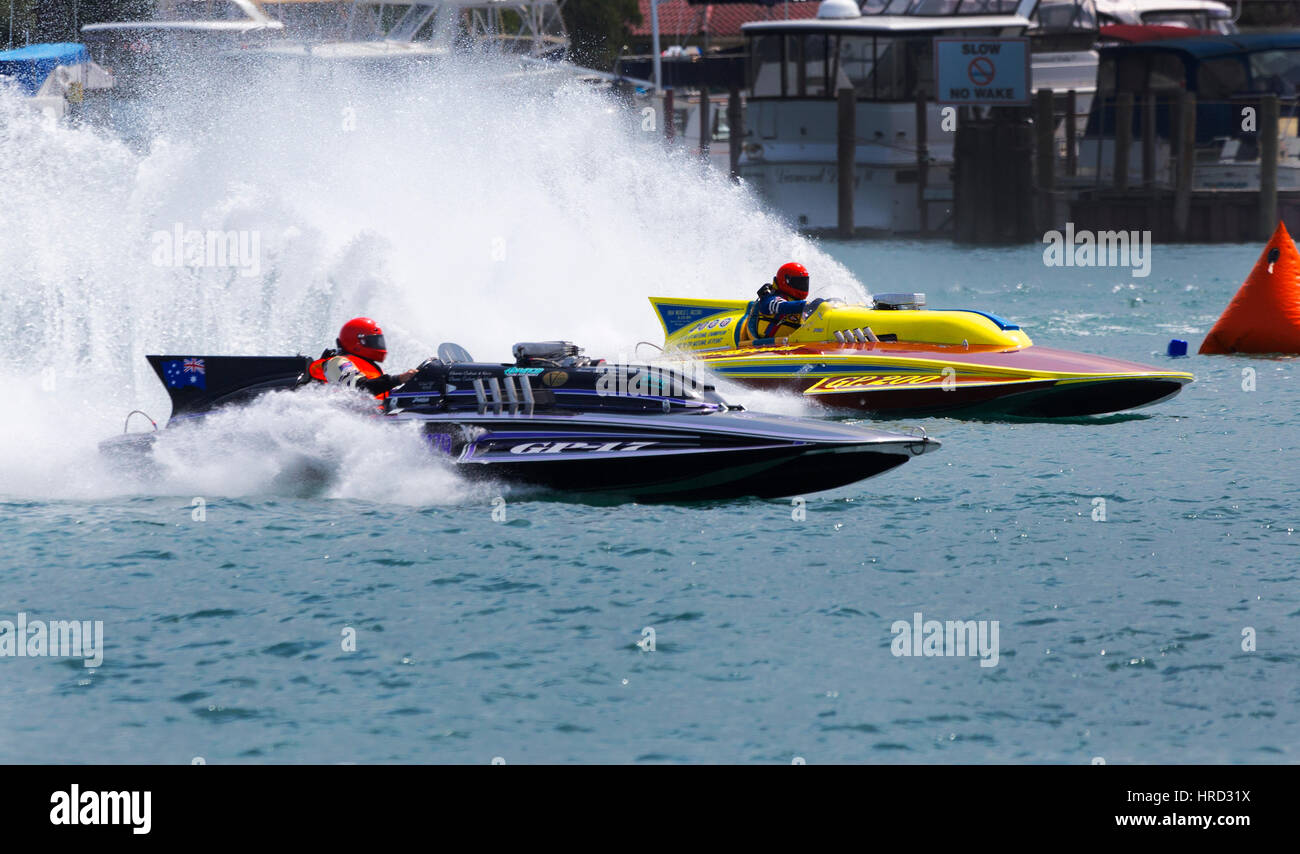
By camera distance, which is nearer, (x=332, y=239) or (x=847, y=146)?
(x=332, y=239)

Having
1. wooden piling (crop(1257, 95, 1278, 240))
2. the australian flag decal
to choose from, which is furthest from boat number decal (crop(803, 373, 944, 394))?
Answer: wooden piling (crop(1257, 95, 1278, 240))

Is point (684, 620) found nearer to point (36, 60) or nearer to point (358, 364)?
point (358, 364)

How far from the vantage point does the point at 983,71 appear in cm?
3825

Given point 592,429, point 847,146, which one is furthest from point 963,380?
point 847,146

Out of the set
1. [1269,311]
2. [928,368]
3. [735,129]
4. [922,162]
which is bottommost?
[928,368]

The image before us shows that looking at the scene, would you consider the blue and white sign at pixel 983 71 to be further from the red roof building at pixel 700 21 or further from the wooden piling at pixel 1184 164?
the red roof building at pixel 700 21

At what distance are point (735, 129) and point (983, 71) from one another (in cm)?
685

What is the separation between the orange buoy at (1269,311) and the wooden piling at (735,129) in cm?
2155

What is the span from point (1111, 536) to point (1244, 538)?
91cm

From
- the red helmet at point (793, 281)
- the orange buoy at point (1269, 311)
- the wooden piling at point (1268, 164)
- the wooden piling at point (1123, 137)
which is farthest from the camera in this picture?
the wooden piling at point (1123, 137)

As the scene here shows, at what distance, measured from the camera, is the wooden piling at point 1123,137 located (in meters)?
35.9

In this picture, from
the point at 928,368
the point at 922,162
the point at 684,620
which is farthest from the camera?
the point at 922,162

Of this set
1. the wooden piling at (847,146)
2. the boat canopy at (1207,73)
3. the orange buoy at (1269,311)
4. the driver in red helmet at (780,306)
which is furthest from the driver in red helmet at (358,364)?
the boat canopy at (1207,73)

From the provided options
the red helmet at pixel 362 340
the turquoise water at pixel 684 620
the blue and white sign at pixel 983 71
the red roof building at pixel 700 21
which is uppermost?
the red roof building at pixel 700 21
